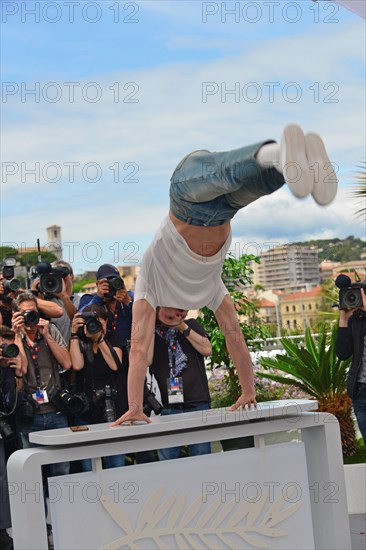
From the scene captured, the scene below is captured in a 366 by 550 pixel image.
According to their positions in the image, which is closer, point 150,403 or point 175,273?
point 175,273

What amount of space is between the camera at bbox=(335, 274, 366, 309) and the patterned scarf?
1.03 m

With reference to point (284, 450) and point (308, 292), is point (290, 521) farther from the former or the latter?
point (308, 292)

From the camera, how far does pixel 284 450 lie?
174 inches

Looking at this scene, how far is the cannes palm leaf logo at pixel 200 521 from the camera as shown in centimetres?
403

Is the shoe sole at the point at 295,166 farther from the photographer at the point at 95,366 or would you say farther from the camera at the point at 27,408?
the camera at the point at 27,408

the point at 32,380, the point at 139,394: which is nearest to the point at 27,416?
the point at 32,380

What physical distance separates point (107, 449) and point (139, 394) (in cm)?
29

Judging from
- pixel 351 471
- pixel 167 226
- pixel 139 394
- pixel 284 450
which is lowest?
pixel 351 471

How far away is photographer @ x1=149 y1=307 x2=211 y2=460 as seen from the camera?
533cm

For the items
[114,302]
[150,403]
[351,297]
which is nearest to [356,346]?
[351,297]

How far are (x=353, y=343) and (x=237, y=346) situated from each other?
1.48m

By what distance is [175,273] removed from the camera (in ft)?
13.5

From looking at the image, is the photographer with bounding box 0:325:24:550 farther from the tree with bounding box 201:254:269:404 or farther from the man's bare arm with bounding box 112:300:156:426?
the tree with bounding box 201:254:269:404

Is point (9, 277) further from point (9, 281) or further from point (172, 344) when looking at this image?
point (172, 344)
